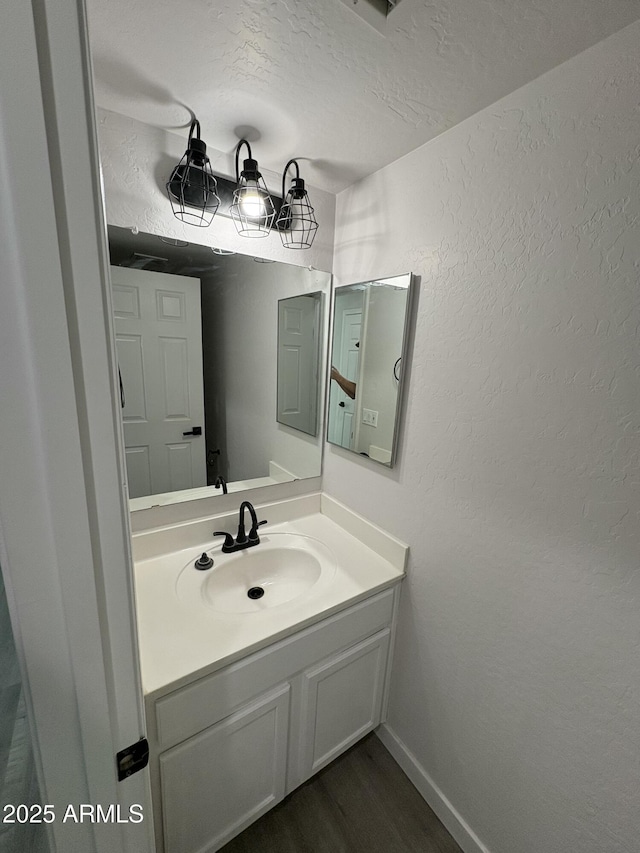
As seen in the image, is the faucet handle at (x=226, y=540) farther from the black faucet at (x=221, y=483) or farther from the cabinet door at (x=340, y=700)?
the cabinet door at (x=340, y=700)

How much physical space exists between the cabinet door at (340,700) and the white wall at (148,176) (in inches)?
59.2

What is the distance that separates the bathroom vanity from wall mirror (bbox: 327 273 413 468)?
0.36 metres

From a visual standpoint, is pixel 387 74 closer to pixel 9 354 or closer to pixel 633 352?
pixel 633 352

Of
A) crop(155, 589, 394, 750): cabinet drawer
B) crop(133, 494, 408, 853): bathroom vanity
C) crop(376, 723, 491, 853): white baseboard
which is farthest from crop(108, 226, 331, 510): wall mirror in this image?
crop(376, 723, 491, 853): white baseboard

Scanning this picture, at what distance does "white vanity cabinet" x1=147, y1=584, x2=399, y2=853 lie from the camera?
86 cm

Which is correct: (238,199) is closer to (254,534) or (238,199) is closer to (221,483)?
(221,483)

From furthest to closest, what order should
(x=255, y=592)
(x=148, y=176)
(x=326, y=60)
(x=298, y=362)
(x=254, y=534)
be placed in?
(x=298, y=362)
(x=254, y=534)
(x=255, y=592)
(x=148, y=176)
(x=326, y=60)

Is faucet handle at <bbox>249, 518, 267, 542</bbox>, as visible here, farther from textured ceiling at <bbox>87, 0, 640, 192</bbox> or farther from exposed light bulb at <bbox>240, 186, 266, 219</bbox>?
textured ceiling at <bbox>87, 0, 640, 192</bbox>

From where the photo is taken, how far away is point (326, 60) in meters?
0.78

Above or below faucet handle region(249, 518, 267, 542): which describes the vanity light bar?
above

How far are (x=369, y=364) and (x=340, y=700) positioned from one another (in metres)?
1.22

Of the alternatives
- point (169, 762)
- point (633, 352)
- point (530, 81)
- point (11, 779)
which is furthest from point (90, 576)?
point (530, 81)

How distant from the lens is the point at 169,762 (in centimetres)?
85

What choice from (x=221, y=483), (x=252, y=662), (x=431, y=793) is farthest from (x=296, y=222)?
(x=431, y=793)
